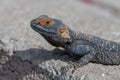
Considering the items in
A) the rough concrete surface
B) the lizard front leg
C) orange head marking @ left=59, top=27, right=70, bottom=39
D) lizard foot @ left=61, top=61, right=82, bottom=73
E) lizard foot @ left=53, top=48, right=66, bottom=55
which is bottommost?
the rough concrete surface

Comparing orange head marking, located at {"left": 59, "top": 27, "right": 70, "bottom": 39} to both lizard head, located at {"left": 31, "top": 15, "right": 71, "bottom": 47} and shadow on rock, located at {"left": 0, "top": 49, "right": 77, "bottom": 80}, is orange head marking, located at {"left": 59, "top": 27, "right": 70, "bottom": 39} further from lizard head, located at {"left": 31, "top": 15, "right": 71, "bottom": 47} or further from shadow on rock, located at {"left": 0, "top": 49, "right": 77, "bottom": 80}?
shadow on rock, located at {"left": 0, "top": 49, "right": 77, "bottom": 80}

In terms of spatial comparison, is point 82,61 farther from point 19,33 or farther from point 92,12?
point 92,12

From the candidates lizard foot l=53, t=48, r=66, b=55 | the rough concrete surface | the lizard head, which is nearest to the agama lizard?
the lizard head

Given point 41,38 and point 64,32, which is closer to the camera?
point 64,32

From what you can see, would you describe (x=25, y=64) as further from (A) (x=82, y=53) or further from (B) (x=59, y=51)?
(A) (x=82, y=53)

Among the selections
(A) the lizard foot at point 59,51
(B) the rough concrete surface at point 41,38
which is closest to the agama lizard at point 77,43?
(B) the rough concrete surface at point 41,38

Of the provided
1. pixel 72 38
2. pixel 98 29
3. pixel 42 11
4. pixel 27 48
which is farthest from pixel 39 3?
pixel 72 38

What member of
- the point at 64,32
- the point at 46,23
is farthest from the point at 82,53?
the point at 46,23
